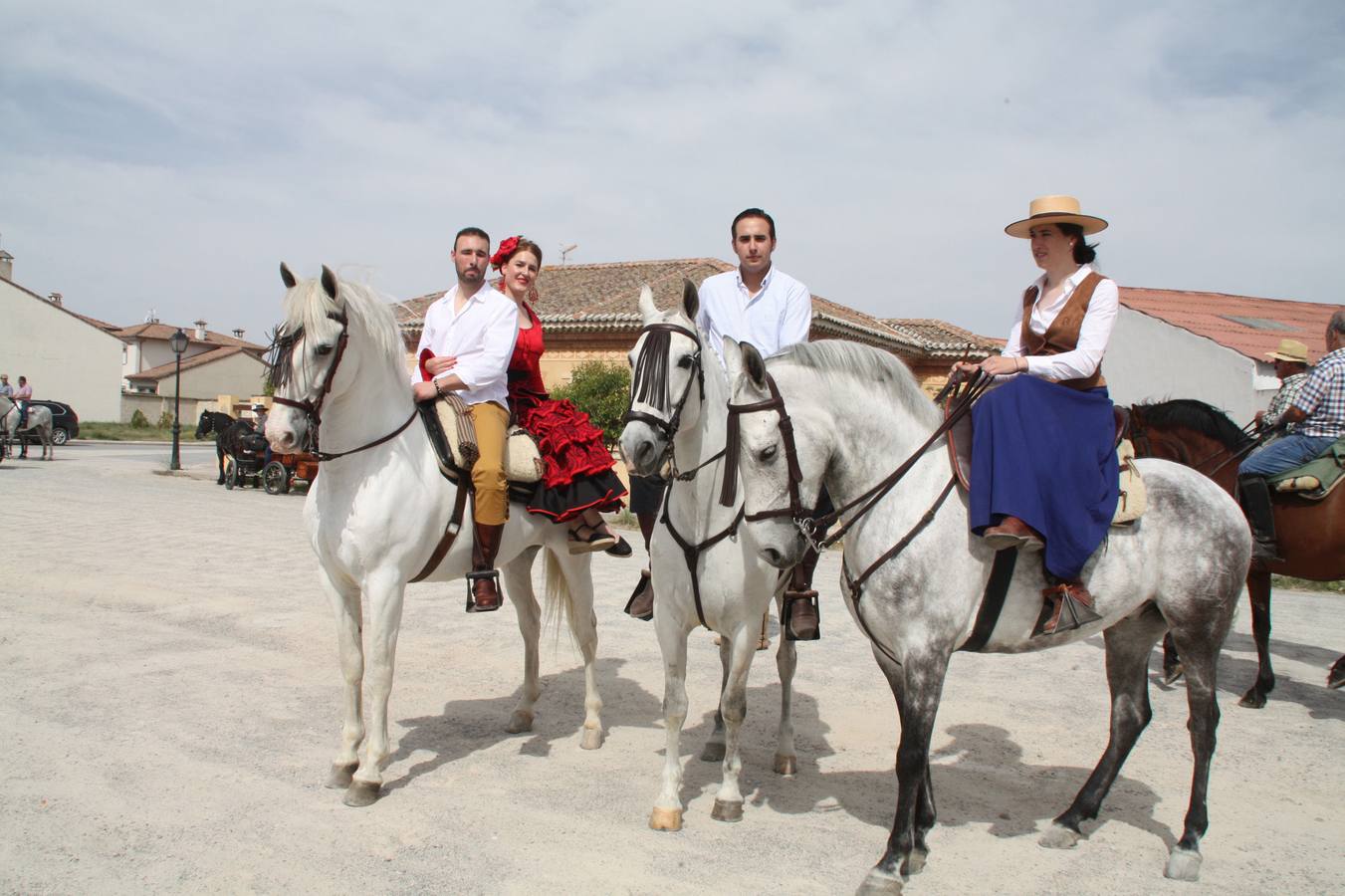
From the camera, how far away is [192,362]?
202 feet

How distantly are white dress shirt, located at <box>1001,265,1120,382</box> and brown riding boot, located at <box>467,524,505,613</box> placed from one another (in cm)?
287

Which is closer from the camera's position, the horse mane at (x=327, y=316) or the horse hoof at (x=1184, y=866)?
the horse hoof at (x=1184, y=866)

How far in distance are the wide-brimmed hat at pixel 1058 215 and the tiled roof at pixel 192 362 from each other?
64.5 metres

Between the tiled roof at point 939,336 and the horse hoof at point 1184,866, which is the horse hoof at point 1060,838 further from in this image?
the tiled roof at point 939,336

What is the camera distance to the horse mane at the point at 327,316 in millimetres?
4176

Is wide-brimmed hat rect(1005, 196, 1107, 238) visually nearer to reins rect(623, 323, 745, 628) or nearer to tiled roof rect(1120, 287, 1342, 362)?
reins rect(623, 323, 745, 628)

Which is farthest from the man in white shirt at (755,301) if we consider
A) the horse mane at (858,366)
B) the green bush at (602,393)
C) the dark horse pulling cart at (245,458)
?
the dark horse pulling cart at (245,458)

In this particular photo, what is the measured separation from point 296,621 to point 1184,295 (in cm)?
2369

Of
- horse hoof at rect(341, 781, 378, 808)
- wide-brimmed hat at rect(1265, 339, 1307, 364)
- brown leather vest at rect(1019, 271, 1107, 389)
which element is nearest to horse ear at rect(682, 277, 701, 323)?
brown leather vest at rect(1019, 271, 1107, 389)

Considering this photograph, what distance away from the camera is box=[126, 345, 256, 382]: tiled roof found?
62000 mm

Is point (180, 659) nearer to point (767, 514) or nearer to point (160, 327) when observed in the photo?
point (767, 514)

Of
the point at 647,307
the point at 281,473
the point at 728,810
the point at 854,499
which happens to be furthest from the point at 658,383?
the point at 281,473

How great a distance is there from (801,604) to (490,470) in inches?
72.6

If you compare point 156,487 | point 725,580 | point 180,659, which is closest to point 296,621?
point 180,659
